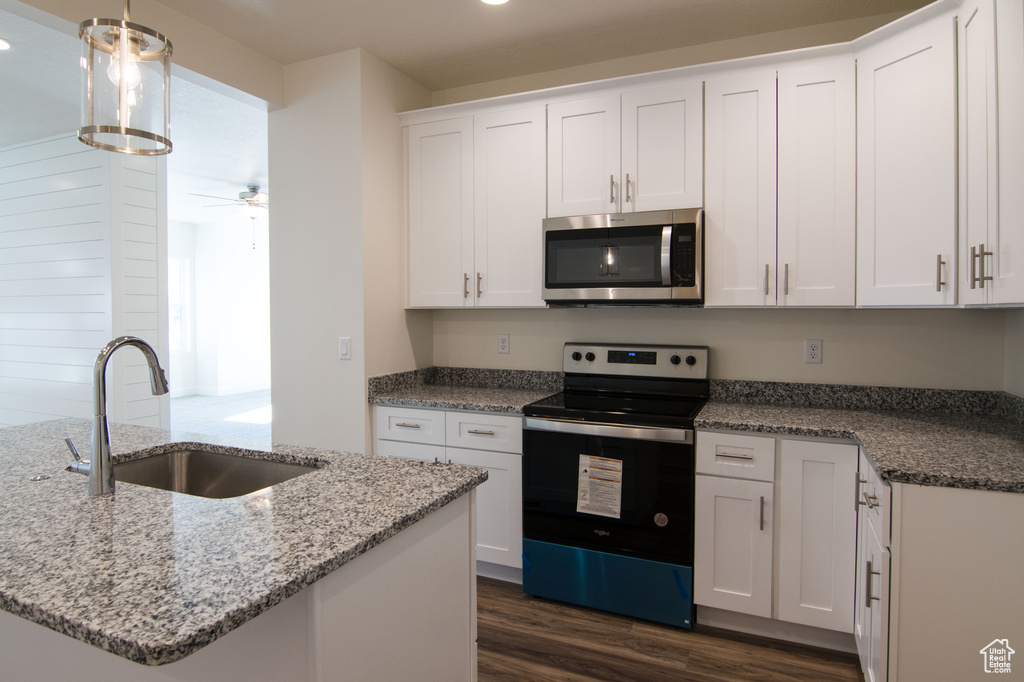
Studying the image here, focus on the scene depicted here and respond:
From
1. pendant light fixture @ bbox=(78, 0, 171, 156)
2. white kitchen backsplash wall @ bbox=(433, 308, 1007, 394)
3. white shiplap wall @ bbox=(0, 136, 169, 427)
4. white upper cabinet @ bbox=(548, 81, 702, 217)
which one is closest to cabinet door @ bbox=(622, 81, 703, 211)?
white upper cabinet @ bbox=(548, 81, 702, 217)

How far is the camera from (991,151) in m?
1.71

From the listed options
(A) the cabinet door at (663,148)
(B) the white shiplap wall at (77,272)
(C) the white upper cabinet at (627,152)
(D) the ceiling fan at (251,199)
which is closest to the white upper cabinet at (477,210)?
(C) the white upper cabinet at (627,152)

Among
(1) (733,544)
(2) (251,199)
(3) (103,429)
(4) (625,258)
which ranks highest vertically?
(2) (251,199)

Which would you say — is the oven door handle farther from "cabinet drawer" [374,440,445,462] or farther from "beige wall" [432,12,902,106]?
"beige wall" [432,12,902,106]

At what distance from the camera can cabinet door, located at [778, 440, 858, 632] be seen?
2.10 metres

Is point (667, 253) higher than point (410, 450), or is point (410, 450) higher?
point (667, 253)

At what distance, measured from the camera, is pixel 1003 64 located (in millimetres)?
1628

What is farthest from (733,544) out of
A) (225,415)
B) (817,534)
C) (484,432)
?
(225,415)

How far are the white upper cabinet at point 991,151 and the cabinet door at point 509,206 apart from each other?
1637 millimetres

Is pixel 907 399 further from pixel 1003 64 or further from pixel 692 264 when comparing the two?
pixel 1003 64

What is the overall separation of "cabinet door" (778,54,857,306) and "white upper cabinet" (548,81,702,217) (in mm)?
359

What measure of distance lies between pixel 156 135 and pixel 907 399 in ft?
9.44
